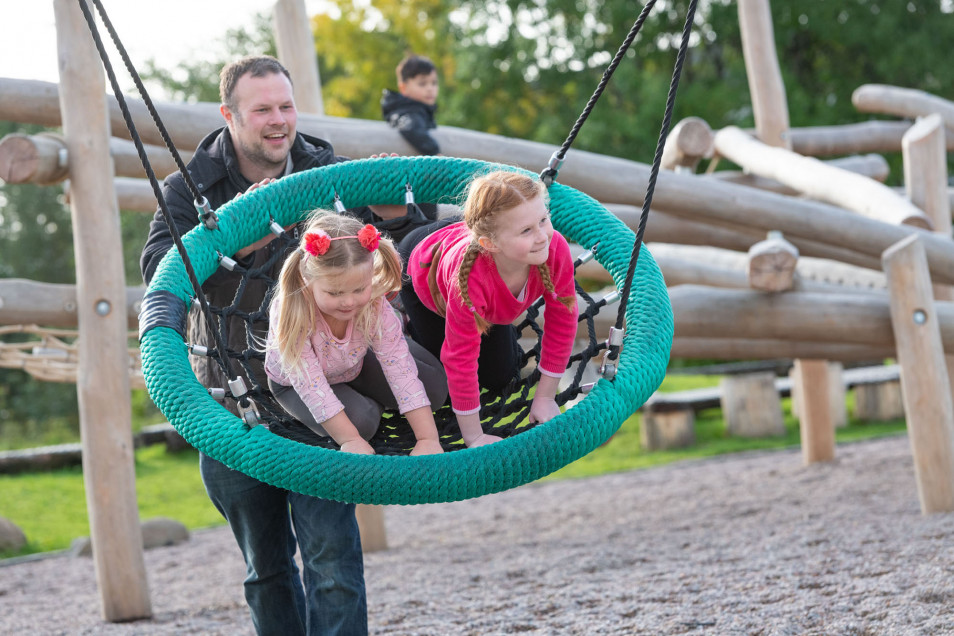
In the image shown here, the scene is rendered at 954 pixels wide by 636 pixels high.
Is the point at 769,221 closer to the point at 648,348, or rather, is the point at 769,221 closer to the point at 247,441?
the point at 648,348

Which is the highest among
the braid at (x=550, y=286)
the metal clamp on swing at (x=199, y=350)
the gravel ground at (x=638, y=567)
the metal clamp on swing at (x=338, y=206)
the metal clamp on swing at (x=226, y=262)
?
the metal clamp on swing at (x=338, y=206)

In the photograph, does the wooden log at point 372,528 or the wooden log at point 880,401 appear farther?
the wooden log at point 880,401

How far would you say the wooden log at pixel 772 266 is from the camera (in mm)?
4676

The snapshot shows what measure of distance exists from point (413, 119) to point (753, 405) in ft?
18.0

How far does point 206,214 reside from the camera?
226 cm

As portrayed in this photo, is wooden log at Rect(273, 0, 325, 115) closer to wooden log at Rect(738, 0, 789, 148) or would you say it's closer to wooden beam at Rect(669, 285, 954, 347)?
wooden beam at Rect(669, 285, 954, 347)

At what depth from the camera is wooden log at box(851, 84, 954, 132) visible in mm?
6914

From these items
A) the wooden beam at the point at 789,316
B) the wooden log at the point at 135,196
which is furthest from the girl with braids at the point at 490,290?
the wooden log at the point at 135,196

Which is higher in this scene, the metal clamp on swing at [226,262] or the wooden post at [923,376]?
the metal clamp on swing at [226,262]

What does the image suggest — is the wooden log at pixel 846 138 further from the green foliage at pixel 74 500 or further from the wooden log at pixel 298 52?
the green foliage at pixel 74 500

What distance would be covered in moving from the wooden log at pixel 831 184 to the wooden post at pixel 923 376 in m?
0.46

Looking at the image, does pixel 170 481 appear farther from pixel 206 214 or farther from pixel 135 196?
pixel 206 214

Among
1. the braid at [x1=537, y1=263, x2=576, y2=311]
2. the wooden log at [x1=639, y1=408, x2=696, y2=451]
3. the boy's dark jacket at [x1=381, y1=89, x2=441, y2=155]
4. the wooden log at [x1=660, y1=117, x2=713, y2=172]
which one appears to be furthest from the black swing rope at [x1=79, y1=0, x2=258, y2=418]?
the wooden log at [x1=639, y1=408, x2=696, y2=451]

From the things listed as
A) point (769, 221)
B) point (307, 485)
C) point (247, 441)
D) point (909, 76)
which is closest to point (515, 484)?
point (307, 485)
